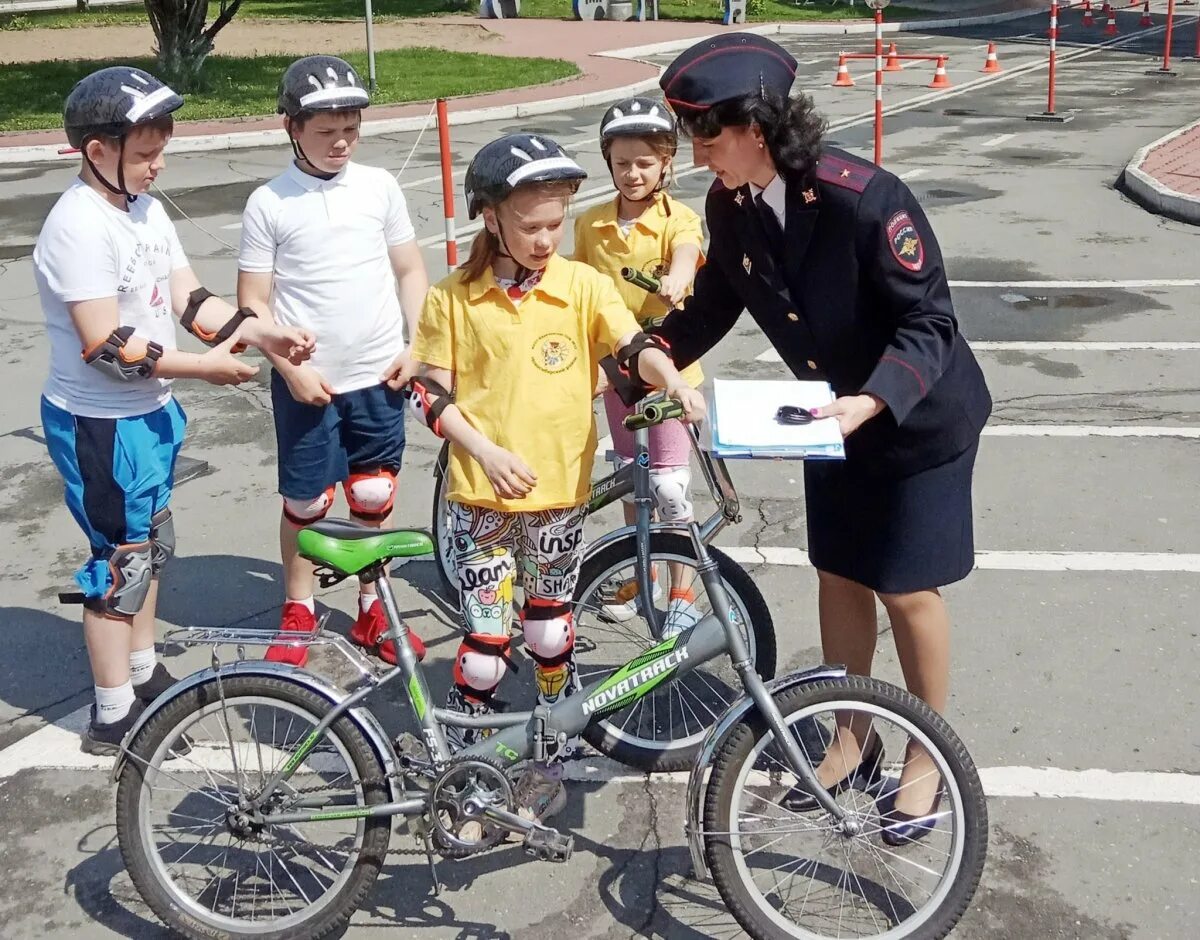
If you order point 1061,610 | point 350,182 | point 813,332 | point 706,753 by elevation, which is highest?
point 350,182

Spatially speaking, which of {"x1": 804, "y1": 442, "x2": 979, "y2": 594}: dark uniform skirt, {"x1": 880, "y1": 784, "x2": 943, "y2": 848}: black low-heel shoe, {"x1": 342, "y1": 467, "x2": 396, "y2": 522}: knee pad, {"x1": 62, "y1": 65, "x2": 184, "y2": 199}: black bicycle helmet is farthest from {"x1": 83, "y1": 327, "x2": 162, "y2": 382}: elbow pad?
{"x1": 880, "y1": 784, "x2": 943, "y2": 848}: black low-heel shoe

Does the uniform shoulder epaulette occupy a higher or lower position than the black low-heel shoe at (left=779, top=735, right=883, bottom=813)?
higher

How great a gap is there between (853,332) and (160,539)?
86.6 inches

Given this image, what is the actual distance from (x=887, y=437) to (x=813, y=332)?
0.31 m

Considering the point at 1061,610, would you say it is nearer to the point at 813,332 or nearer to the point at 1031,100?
the point at 813,332

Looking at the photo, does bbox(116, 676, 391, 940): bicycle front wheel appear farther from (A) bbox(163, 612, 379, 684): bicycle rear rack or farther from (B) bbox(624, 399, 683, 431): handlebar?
(B) bbox(624, 399, 683, 431): handlebar

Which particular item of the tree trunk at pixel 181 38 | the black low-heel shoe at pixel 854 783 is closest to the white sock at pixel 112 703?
the black low-heel shoe at pixel 854 783

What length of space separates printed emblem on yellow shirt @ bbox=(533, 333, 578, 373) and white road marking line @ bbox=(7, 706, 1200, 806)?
4.27 ft

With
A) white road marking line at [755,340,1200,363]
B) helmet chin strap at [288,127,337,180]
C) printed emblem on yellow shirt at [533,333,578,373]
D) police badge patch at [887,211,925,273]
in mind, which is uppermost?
helmet chin strap at [288,127,337,180]

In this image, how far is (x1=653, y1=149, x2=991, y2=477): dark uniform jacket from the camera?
2.91 meters

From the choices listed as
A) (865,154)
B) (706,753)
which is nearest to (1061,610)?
(706,753)

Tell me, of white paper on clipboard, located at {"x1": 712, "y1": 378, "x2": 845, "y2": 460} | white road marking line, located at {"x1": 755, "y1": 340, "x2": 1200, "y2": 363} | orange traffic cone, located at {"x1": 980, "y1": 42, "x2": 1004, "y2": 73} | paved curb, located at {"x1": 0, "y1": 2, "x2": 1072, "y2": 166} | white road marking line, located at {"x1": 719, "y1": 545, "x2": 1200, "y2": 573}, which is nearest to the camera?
white paper on clipboard, located at {"x1": 712, "y1": 378, "x2": 845, "y2": 460}

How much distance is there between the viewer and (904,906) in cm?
319

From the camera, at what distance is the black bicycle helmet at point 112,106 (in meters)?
3.53
